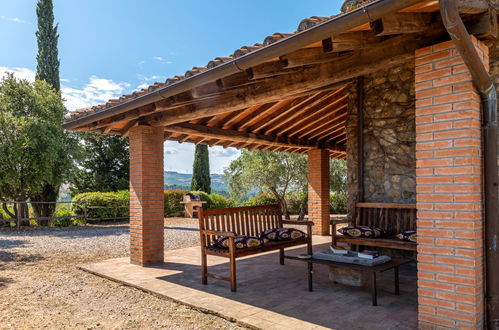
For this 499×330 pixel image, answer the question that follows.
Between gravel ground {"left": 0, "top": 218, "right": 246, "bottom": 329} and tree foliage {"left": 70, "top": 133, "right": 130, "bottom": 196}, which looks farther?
tree foliage {"left": 70, "top": 133, "right": 130, "bottom": 196}

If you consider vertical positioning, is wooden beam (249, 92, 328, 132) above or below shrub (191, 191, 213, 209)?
above

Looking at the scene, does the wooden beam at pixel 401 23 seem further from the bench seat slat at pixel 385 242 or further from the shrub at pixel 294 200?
the shrub at pixel 294 200

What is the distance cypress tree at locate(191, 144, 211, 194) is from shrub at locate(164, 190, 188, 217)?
465 cm

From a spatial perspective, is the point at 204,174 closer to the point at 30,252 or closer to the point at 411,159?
the point at 30,252

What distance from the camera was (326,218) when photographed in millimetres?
9688

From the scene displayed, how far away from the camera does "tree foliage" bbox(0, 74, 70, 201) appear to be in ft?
39.2

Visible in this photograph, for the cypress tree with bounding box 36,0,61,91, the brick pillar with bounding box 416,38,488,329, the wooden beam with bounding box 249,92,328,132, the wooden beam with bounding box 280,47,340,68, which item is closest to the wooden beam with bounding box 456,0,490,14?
the brick pillar with bounding box 416,38,488,329

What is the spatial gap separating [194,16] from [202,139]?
6324 millimetres

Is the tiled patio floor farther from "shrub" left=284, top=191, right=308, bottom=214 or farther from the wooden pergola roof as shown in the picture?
"shrub" left=284, top=191, right=308, bottom=214

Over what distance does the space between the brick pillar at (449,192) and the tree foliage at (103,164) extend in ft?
60.0

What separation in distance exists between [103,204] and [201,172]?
8.03m

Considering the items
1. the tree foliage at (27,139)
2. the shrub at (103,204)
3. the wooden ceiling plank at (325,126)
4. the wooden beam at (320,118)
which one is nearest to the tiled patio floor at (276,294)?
the wooden beam at (320,118)

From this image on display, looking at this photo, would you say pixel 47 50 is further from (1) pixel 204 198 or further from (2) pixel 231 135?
(2) pixel 231 135

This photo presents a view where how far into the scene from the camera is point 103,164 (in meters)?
19.7
